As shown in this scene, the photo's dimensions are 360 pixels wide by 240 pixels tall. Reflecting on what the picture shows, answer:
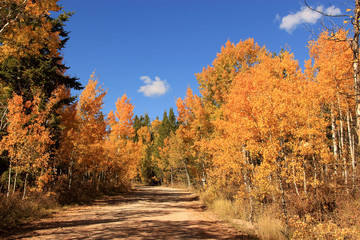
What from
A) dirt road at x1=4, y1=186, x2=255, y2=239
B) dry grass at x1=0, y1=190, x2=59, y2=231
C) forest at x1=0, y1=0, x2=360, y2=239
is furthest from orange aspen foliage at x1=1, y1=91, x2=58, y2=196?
dirt road at x1=4, y1=186, x2=255, y2=239

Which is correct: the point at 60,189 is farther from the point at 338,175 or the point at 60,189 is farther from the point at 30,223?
the point at 338,175

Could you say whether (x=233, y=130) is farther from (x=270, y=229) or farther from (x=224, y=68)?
(x=224, y=68)

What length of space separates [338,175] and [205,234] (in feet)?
38.8

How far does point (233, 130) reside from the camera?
10.7 meters

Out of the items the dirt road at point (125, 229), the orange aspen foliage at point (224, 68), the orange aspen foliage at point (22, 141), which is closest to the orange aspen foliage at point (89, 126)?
the orange aspen foliage at point (22, 141)

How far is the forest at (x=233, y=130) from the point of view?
832cm

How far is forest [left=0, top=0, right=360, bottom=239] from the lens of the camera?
8.32 m

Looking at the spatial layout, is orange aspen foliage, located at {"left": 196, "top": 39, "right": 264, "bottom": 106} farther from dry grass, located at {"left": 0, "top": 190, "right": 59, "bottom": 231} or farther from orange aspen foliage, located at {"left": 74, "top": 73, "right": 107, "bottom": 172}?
dry grass, located at {"left": 0, "top": 190, "right": 59, "bottom": 231}

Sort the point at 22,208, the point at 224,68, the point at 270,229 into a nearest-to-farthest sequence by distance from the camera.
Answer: the point at 270,229 < the point at 22,208 < the point at 224,68

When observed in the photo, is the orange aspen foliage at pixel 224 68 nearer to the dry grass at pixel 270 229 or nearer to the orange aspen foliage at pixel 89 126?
the orange aspen foliage at pixel 89 126

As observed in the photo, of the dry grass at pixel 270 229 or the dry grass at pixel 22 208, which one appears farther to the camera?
the dry grass at pixel 22 208

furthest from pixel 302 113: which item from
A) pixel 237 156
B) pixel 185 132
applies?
pixel 185 132

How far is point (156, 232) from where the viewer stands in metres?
8.01

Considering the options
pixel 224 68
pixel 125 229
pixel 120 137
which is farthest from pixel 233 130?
pixel 120 137
